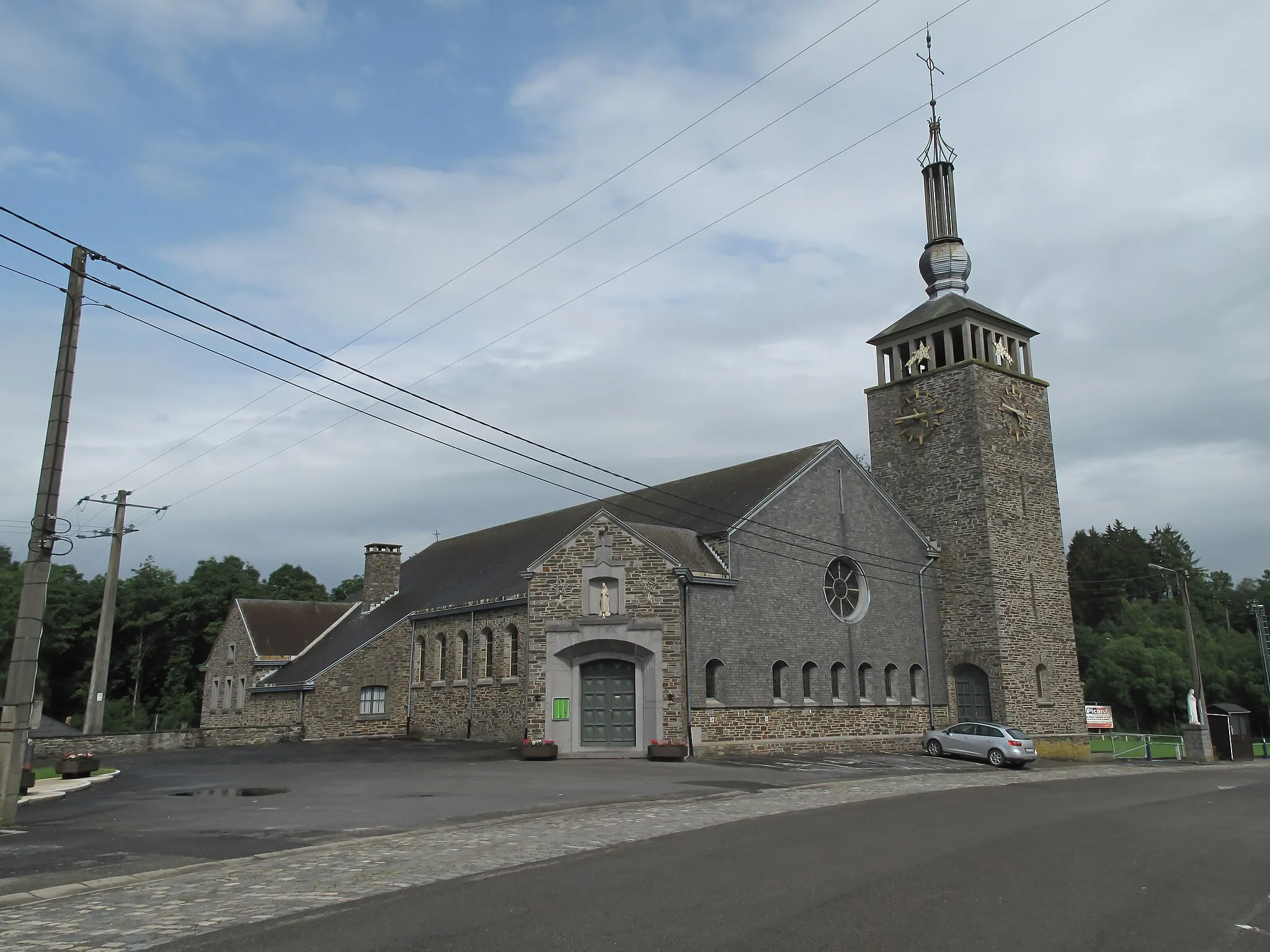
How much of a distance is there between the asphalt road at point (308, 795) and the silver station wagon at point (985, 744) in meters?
1.02

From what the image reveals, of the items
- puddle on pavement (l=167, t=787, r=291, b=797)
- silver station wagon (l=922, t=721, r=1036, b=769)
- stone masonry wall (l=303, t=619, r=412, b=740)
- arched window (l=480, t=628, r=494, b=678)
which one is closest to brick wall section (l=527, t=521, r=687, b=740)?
arched window (l=480, t=628, r=494, b=678)

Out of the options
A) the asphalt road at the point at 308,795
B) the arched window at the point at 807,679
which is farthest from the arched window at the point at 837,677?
the asphalt road at the point at 308,795

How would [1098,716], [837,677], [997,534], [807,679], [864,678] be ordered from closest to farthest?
[807,679], [837,677], [864,678], [997,534], [1098,716]

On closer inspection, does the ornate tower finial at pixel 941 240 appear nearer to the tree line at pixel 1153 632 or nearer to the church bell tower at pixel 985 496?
the church bell tower at pixel 985 496

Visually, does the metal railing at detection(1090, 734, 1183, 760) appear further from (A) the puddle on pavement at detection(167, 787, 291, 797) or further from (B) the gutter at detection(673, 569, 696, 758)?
(A) the puddle on pavement at detection(167, 787, 291, 797)

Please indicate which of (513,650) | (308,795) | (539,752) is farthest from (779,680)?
(308,795)

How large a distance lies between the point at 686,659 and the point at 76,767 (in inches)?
560

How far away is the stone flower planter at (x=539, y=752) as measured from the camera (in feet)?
82.4

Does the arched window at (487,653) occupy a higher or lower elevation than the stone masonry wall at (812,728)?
higher

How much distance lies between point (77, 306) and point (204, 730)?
902 inches

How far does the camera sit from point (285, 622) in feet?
142

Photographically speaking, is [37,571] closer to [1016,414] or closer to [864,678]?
[864,678]

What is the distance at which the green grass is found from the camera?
68.5ft

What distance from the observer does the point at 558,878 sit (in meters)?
9.18
